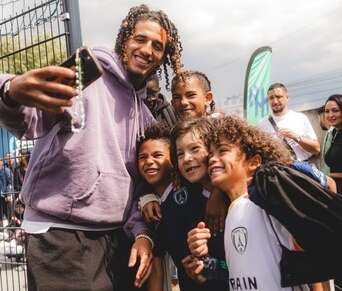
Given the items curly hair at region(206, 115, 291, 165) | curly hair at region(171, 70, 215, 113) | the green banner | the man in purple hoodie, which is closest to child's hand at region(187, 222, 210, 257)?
the man in purple hoodie

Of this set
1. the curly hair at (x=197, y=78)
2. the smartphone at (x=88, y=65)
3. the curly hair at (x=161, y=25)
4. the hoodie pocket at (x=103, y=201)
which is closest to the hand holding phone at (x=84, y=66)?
the smartphone at (x=88, y=65)

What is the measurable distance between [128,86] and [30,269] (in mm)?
845

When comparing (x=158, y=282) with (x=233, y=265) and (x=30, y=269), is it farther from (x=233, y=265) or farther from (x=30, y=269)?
(x=30, y=269)

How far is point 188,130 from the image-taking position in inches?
88.7

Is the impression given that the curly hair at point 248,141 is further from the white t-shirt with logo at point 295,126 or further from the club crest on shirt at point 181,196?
→ the white t-shirt with logo at point 295,126

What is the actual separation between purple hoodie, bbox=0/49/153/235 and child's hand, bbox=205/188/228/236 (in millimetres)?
361

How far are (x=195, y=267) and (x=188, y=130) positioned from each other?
627mm

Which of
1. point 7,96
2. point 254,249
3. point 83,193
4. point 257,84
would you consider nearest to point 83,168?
point 83,193

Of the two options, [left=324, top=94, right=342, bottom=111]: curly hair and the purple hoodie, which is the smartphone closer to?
the purple hoodie

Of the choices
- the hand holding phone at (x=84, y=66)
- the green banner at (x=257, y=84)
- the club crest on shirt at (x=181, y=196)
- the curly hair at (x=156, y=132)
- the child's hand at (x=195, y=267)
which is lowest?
the child's hand at (x=195, y=267)

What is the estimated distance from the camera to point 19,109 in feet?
5.16

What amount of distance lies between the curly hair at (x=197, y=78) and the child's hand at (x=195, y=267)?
99 cm

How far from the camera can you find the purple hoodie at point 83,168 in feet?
5.94

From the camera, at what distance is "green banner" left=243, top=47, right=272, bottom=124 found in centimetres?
610
